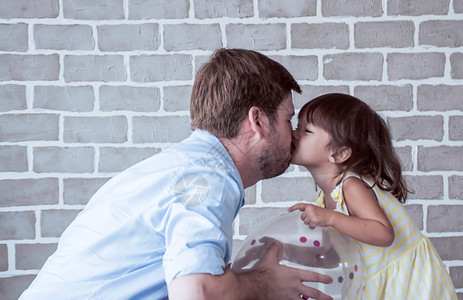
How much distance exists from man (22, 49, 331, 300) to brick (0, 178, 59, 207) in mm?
894

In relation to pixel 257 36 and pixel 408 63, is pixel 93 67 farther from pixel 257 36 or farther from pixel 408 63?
pixel 408 63

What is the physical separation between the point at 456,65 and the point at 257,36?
76 cm

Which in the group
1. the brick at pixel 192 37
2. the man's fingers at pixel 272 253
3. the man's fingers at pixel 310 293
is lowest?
the man's fingers at pixel 310 293

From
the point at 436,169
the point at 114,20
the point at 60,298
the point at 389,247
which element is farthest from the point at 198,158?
the point at 436,169

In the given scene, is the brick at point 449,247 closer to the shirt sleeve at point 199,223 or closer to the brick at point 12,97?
the shirt sleeve at point 199,223

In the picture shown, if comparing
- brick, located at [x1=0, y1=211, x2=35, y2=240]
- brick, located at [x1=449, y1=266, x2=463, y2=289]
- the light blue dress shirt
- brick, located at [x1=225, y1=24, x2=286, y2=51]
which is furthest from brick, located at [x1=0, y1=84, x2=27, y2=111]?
brick, located at [x1=449, y1=266, x2=463, y2=289]

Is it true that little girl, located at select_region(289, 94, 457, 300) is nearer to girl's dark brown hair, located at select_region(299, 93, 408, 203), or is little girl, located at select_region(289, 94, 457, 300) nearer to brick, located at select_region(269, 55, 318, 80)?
girl's dark brown hair, located at select_region(299, 93, 408, 203)

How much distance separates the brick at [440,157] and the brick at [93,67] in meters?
1.16

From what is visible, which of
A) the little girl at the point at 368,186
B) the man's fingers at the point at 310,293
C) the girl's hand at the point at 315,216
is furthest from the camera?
the little girl at the point at 368,186

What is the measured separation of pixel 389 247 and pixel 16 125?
139 centimetres

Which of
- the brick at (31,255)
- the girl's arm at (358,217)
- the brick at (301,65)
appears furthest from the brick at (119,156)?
the girl's arm at (358,217)

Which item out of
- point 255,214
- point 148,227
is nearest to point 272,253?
point 148,227

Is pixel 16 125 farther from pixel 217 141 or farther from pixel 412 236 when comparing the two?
pixel 412 236

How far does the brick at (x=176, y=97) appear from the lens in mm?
1964
